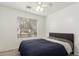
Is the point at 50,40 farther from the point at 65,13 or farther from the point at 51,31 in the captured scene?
the point at 65,13

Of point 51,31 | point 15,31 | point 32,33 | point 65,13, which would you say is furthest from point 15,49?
point 65,13

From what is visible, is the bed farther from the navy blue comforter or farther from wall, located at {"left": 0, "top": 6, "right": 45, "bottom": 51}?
wall, located at {"left": 0, "top": 6, "right": 45, "bottom": 51}

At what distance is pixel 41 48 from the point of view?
140cm

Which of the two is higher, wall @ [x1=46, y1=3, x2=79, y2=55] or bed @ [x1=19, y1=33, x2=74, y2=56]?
wall @ [x1=46, y1=3, x2=79, y2=55]

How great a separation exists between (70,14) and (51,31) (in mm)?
510

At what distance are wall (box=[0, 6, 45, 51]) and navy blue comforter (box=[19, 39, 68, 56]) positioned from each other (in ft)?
0.52

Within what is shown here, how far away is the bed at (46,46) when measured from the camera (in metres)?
1.37

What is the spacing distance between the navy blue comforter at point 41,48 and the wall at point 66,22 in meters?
0.24

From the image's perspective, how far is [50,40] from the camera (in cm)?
161

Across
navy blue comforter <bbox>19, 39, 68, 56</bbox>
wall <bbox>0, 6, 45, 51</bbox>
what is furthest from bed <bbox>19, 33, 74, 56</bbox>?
wall <bbox>0, 6, 45, 51</bbox>

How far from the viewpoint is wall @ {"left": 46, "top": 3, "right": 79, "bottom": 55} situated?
1507mm

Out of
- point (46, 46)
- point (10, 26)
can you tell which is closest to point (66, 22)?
point (46, 46)

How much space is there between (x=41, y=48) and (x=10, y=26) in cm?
81

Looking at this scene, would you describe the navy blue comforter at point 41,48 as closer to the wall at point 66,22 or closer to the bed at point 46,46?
the bed at point 46,46
